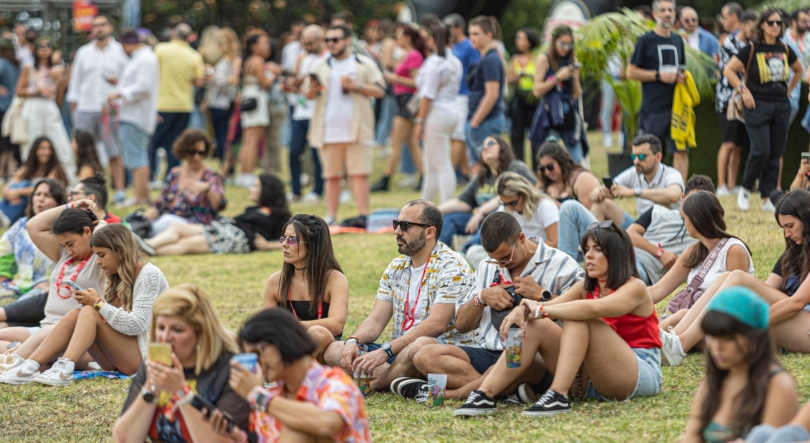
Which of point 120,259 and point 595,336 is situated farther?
point 120,259

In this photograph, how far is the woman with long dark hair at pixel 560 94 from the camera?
1092cm

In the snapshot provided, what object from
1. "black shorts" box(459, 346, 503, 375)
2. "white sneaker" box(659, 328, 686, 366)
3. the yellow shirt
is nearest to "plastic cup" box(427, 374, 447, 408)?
"black shorts" box(459, 346, 503, 375)

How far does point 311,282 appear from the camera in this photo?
5918 millimetres

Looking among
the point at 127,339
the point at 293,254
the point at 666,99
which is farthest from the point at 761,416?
the point at 666,99

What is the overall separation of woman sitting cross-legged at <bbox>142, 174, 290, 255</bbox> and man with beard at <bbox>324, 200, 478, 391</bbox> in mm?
4927

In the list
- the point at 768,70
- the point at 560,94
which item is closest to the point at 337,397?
the point at 768,70

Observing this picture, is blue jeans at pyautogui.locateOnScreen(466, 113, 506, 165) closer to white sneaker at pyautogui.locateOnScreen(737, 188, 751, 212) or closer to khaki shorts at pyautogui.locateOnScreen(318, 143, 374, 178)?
khaki shorts at pyautogui.locateOnScreen(318, 143, 374, 178)

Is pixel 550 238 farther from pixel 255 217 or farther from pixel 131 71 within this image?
pixel 131 71

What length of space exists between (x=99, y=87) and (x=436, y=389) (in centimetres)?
943

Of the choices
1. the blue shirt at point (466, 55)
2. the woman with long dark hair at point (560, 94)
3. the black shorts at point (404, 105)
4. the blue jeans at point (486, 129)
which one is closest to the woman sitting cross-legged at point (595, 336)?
the woman with long dark hair at point (560, 94)

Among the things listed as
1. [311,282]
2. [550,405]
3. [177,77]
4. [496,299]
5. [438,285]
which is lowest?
[177,77]

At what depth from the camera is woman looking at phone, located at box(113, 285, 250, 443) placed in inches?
157

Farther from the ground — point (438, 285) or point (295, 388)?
point (295, 388)

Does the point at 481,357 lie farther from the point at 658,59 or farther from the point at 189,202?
the point at 189,202
